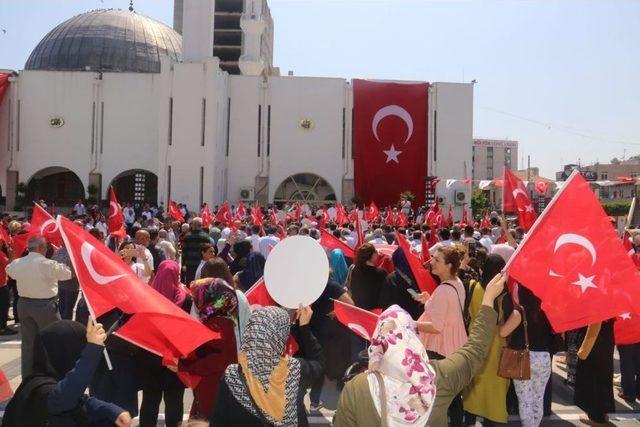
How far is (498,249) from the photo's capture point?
21.4 feet

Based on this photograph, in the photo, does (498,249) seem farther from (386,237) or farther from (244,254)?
(386,237)

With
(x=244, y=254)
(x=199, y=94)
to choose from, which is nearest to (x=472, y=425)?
(x=244, y=254)

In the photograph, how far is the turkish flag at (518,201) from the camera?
400 inches

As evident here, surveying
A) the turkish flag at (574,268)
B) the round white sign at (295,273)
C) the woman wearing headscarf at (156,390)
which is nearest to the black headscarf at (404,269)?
the turkish flag at (574,268)

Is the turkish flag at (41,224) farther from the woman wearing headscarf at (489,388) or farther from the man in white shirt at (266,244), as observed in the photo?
the woman wearing headscarf at (489,388)

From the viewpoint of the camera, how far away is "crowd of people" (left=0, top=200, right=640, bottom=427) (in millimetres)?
2818

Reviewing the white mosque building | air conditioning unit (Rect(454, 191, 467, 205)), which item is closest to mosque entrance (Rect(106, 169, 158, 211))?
the white mosque building

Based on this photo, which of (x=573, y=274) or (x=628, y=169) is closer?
(x=573, y=274)

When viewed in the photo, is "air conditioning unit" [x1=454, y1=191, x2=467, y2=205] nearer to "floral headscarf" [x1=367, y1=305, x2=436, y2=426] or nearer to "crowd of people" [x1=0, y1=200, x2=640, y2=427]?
"crowd of people" [x1=0, y1=200, x2=640, y2=427]

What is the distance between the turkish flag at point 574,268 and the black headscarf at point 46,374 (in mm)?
2757

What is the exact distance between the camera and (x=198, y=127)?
34188 mm

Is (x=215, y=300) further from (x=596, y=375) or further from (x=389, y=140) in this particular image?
(x=389, y=140)

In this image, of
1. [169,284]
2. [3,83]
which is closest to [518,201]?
[169,284]

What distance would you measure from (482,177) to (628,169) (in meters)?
34.7
